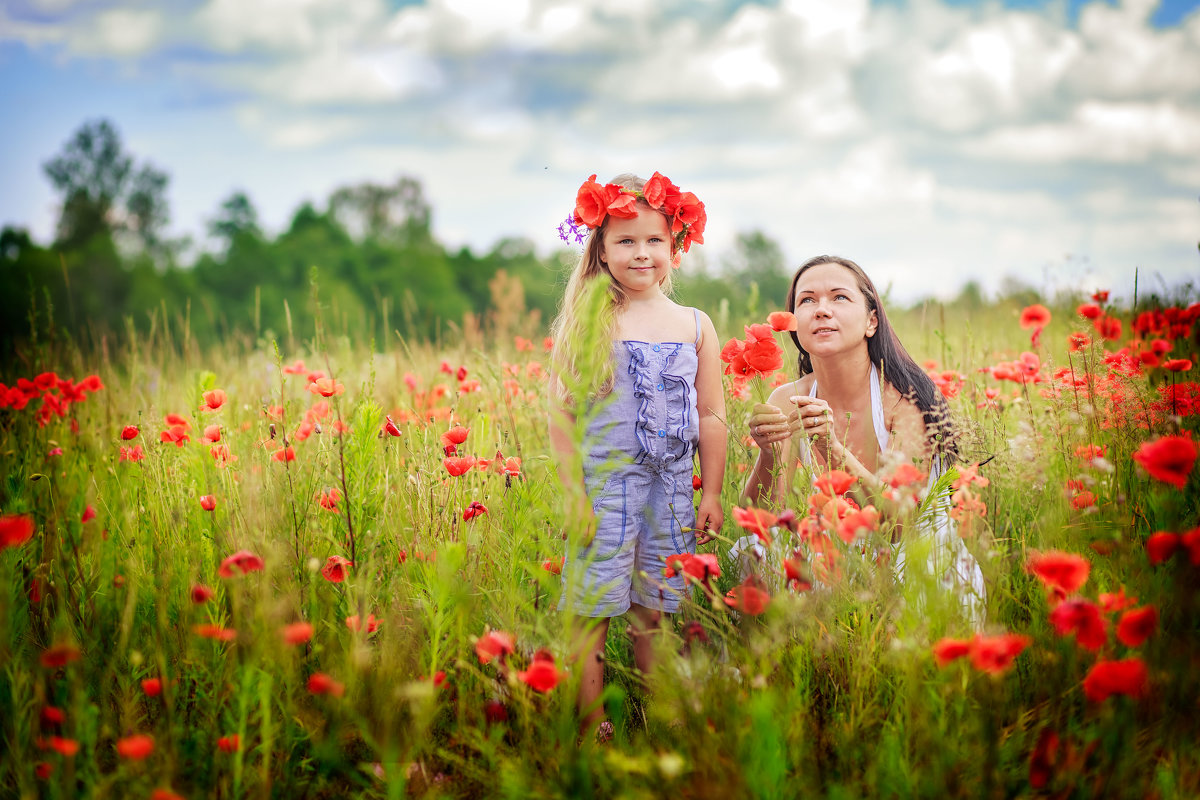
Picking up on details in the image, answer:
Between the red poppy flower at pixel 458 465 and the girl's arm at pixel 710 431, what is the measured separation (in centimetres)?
78

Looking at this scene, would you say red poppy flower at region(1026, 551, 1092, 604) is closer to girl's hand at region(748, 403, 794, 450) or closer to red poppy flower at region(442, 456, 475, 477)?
girl's hand at region(748, 403, 794, 450)

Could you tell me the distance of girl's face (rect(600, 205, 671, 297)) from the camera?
8.03 feet

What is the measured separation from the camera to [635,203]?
2465mm

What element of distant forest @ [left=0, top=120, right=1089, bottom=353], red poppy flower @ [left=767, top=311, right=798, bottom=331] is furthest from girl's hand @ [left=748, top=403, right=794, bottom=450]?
distant forest @ [left=0, top=120, right=1089, bottom=353]

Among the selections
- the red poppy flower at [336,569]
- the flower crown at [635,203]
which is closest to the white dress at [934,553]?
the flower crown at [635,203]

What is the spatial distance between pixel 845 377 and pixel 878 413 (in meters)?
0.22

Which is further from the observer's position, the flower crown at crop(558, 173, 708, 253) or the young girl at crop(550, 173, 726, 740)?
the flower crown at crop(558, 173, 708, 253)

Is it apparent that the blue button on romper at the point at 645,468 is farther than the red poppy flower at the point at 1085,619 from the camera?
Yes

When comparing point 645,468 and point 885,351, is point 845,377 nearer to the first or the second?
point 885,351

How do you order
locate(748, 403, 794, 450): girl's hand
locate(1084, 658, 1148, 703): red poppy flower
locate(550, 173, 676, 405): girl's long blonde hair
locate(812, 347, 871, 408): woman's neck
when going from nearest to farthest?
locate(1084, 658, 1148, 703): red poppy flower, locate(550, 173, 676, 405): girl's long blonde hair, locate(748, 403, 794, 450): girl's hand, locate(812, 347, 871, 408): woman's neck

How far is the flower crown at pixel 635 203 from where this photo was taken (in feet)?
7.97

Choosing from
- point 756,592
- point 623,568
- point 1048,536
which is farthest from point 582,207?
point 1048,536

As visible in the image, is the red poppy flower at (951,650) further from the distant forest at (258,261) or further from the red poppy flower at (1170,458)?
the distant forest at (258,261)

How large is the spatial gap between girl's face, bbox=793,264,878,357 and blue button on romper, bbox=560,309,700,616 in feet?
2.17
